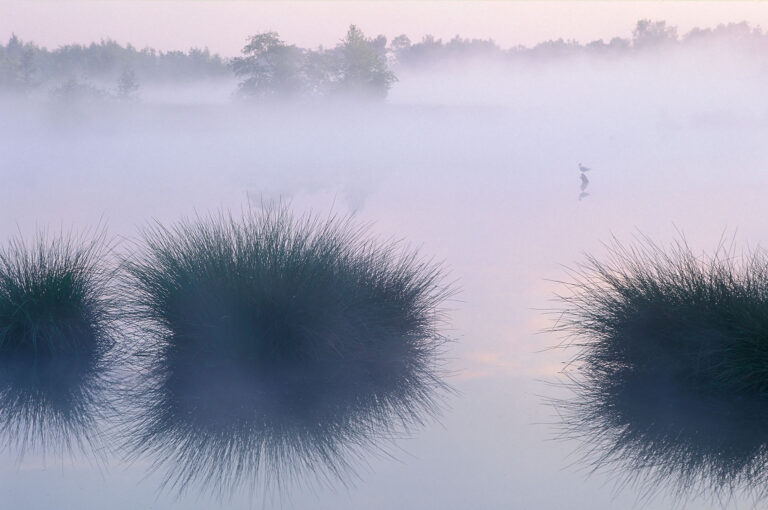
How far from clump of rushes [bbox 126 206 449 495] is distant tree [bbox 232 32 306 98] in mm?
47450

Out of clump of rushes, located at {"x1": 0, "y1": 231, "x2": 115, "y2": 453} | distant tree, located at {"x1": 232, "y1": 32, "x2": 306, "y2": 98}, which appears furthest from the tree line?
clump of rushes, located at {"x1": 0, "y1": 231, "x2": 115, "y2": 453}

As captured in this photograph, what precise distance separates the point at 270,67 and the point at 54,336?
4897 cm

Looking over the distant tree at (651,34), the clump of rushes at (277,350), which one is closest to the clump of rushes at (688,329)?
the clump of rushes at (277,350)

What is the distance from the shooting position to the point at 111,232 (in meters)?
14.1

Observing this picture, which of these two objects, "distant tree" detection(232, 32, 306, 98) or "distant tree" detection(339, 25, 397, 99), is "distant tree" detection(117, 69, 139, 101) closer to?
"distant tree" detection(232, 32, 306, 98)

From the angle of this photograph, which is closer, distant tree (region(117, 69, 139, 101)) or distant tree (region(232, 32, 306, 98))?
distant tree (region(232, 32, 306, 98))

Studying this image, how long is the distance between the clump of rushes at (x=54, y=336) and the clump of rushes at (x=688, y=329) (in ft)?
8.61

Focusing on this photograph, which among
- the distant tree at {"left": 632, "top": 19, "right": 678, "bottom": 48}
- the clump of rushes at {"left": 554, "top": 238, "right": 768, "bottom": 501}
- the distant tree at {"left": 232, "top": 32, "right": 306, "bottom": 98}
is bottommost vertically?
the clump of rushes at {"left": 554, "top": 238, "right": 768, "bottom": 501}

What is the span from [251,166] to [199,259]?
2839 centimetres

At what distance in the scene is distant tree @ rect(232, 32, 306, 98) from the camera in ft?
172

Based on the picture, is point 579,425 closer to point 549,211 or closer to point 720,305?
point 720,305

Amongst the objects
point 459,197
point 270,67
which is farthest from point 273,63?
point 459,197

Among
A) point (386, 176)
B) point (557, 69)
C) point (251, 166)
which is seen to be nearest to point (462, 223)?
point (386, 176)

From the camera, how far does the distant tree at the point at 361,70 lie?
52.3m
